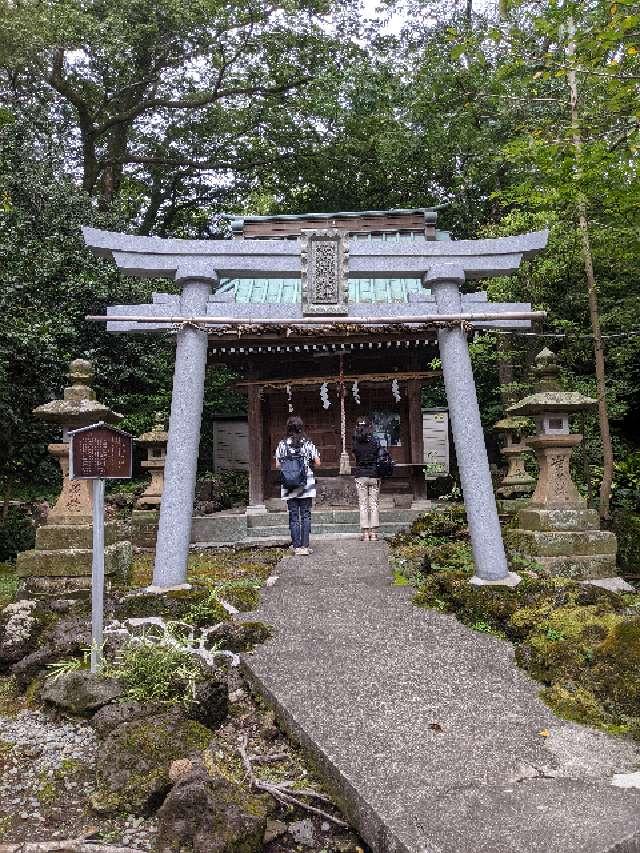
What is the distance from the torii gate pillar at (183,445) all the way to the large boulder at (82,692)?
7.16 feet

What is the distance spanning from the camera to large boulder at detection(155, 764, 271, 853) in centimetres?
247

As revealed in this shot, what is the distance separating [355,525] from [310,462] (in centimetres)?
425

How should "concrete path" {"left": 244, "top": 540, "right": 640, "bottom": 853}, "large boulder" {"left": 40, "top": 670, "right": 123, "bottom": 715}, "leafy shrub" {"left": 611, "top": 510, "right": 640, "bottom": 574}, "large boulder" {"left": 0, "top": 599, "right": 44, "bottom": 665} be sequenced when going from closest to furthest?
"concrete path" {"left": 244, "top": 540, "right": 640, "bottom": 853} → "large boulder" {"left": 40, "top": 670, "right": 123, "bottom": 715} → "large boulder" {"left": 0, "top": 599, "right": 44, "bottom": 665} → "leafy shrub" {"left": 611, "top": 510, "right": 640, "bottom": 574}

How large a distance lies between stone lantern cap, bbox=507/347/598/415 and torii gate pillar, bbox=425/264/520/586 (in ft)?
5.16

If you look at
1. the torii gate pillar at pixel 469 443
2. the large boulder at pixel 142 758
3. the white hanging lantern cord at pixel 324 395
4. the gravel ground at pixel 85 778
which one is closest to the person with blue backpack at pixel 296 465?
the torii gate pillar at pixel 469 443

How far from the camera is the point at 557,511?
7305mm

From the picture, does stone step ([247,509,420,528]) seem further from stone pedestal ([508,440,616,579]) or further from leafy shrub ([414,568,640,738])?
leafy shrub ([414,568,640,738])

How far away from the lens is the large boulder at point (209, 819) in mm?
2469

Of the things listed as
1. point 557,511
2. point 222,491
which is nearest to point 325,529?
point 222,491

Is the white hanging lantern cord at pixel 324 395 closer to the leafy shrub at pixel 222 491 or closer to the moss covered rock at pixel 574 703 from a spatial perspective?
the leafy shrub at pixel 222 491

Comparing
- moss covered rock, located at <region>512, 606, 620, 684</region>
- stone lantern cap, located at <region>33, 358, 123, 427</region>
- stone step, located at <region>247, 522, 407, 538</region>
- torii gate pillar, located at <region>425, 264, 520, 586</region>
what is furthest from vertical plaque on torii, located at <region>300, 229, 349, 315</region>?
stone step, located at <region>247, 522, 407, 538</region>

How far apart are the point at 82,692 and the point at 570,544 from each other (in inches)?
222

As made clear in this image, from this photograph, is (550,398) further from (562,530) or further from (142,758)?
(142,758)

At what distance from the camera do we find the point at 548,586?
5.83 m
